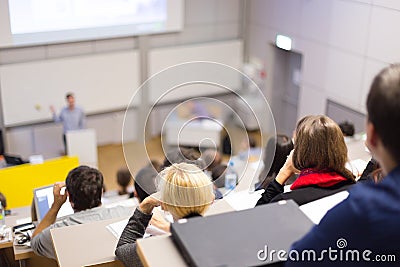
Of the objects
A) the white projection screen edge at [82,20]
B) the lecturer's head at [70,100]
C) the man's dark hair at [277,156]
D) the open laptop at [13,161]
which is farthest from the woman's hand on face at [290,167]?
the white projection screen edge at [82,20]

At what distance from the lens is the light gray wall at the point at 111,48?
7.05 metres

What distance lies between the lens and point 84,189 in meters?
2.88

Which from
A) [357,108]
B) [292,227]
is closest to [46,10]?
[357,108]

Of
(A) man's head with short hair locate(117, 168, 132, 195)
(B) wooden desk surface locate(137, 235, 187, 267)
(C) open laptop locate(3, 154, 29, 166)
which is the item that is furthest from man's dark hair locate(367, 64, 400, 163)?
(C) open laptop locate(3, 154, 29, 166)

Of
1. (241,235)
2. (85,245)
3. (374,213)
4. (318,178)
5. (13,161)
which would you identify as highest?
(374,213)

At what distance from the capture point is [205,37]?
27.0ft

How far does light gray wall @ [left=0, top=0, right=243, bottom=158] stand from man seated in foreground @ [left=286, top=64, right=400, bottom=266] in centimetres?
643

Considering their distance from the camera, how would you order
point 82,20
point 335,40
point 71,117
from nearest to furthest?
point 335,40 → point 71,117 → point 82,20

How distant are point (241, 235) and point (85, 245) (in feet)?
3.04

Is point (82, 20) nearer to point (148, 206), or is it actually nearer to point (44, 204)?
point (44, 204)

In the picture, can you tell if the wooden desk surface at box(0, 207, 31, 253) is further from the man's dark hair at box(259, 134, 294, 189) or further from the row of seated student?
the man's dark hair at box(259, 134, 294, 189)

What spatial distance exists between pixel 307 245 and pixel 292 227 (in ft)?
0.51

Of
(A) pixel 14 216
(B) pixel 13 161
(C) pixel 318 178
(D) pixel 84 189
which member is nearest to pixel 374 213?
(C) pixel 318 178

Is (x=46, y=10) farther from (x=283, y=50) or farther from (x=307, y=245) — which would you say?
(x=307, y=245)
